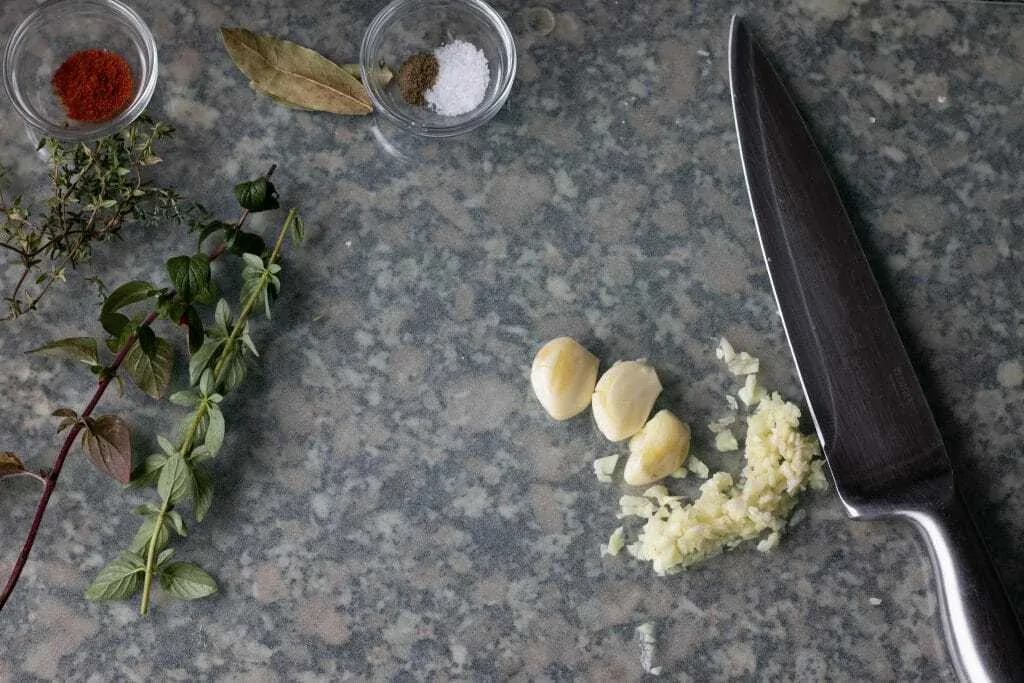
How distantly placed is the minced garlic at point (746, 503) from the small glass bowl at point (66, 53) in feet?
2.85

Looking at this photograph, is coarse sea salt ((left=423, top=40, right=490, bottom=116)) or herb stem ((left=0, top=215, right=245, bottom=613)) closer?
herb stem ((left=0, top=215, right=245, bottom=613))

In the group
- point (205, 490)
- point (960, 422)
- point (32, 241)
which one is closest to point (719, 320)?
point (960, 422)

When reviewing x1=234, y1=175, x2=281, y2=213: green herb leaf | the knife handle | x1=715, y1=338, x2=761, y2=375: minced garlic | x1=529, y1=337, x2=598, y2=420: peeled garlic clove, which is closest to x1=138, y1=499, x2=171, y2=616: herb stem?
x1=234, y1=175, x2=281, y2=213: green herb leaf

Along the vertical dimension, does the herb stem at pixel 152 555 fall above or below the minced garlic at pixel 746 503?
below

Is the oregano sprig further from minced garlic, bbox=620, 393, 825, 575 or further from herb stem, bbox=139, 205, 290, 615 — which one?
minced garlic, bbox=620, 393, 825, 575

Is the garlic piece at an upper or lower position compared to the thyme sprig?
lower

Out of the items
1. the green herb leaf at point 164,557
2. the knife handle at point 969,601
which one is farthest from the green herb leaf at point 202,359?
the knife handle at point 969,601

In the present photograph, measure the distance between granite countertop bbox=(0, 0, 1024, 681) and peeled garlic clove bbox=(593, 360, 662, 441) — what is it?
0.04 m

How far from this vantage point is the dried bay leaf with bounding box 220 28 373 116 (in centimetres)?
158

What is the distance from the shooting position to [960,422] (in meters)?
1.57

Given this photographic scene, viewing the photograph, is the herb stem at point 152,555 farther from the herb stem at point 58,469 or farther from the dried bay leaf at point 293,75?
the dried bay leaf at point 293,75

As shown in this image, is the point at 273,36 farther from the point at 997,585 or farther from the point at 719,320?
the point at 997,585

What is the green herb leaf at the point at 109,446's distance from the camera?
146 cm

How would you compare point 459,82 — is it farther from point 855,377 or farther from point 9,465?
point 9,465
